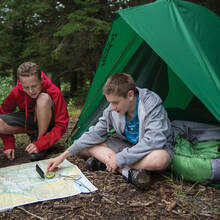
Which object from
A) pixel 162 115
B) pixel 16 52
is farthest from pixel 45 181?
pixel 16 52

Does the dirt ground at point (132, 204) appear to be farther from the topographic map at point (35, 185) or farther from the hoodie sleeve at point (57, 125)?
the hoodie sleeve at point (57, 125)

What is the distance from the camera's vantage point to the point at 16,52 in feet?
25.0

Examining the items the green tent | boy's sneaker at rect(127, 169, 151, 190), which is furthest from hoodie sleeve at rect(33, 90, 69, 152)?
boy's sneaker at rect(127, 169, 151, 190)

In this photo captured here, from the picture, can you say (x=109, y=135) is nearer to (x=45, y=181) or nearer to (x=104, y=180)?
(x=104, y=180)

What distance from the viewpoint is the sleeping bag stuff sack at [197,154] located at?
174 cm

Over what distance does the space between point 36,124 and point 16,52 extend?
5.90m

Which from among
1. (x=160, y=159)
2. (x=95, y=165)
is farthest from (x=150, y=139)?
(x=95, y=165)

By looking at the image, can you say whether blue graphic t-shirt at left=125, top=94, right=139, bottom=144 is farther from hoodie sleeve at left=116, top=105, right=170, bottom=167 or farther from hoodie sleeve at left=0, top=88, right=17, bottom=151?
hoodie sleeve at left=0, top=88, right=17, bottom=151

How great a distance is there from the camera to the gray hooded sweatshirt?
1.70m

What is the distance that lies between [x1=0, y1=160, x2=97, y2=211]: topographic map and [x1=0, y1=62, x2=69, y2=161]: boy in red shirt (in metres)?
0.36

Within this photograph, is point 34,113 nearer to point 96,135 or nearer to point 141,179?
point 96,135

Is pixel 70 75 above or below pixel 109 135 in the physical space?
above

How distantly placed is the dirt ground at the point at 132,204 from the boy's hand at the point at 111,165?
0.09 metres

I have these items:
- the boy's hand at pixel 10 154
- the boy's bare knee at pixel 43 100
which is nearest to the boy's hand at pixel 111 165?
the boy's bare knee at pixel 43 100
